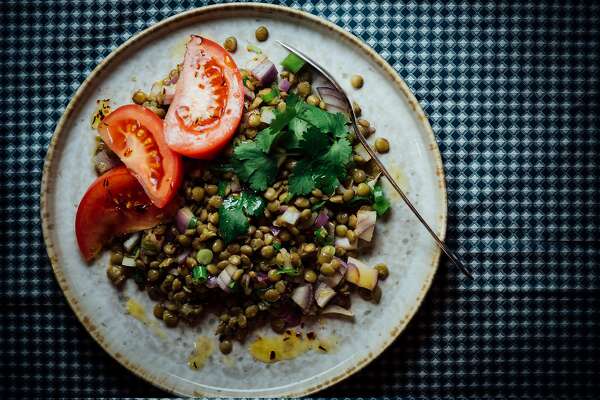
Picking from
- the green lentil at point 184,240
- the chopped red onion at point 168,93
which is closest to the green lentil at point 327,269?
the green lentil at point 184,240

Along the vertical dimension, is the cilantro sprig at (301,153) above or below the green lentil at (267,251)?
above

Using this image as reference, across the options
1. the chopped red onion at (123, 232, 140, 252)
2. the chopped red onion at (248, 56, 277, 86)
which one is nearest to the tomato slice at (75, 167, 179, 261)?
the chopped red onion at (123, 232, 140, 252)

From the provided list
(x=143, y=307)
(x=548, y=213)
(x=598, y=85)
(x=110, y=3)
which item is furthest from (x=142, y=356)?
(x=598, y=85)

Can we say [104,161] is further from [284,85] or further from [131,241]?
[284,85]

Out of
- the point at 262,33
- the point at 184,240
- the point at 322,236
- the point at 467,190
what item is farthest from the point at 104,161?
the point at 467,190

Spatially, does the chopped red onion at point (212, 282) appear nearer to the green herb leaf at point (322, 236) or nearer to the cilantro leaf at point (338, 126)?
the green herb leaf at point (322, 236)

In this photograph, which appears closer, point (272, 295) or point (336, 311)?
point (272, 295)

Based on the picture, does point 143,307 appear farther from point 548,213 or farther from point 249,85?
point 548,213
